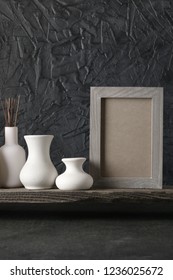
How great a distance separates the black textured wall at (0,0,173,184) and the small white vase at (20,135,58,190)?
0.36m

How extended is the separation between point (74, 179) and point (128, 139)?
7.2 inches

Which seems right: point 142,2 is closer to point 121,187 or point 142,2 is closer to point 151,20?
point 151,20

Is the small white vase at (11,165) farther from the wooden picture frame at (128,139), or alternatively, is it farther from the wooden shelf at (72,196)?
the wooden picture frame at (128,139)

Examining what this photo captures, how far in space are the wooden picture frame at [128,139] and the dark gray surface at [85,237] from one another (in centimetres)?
11

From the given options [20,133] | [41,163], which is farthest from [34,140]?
[20,133]

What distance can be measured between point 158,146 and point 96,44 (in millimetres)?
474

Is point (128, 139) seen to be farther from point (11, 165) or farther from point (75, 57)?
point (75, 57)

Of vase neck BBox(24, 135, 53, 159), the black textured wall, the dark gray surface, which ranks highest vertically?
the black textured wall

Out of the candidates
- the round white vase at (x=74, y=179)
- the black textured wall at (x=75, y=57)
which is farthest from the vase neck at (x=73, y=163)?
the black textured wall at (x=75, y=57)

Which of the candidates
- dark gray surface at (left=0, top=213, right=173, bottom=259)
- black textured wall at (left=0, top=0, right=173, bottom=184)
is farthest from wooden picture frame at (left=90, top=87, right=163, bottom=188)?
black textured wall at (left=0, top=0, right=173, bottom=184)

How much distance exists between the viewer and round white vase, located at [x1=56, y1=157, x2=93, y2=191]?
145cm

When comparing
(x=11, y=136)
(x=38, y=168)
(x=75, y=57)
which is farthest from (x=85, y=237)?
(x=75, y=57)

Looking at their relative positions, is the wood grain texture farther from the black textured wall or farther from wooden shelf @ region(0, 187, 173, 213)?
the black textured wall

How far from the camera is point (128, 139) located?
1.52 meters
